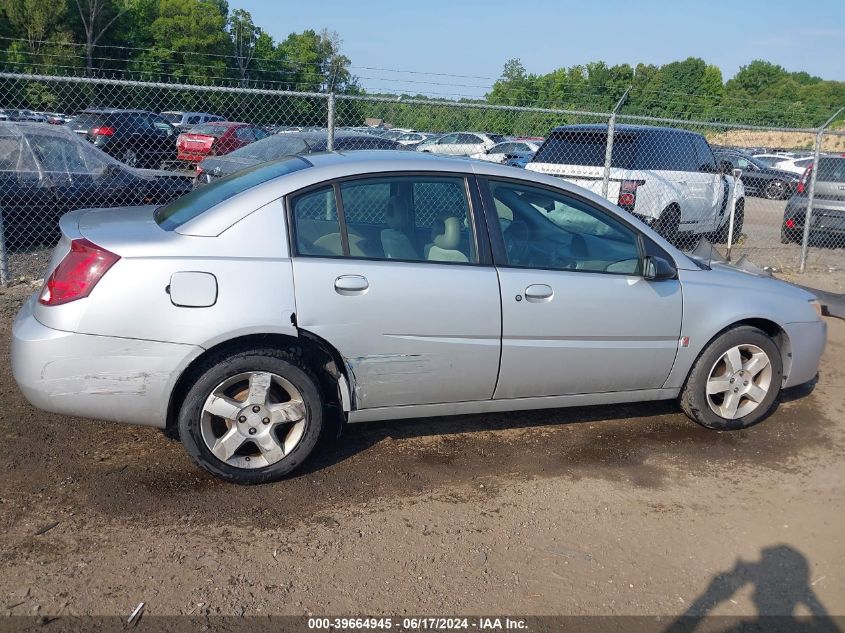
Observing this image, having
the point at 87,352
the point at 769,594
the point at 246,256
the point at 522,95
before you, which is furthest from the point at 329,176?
the point at 522,95

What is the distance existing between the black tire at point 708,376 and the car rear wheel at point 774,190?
18.9 metres

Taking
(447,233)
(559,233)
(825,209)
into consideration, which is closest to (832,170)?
(825,209)

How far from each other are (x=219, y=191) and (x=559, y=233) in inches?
76.6

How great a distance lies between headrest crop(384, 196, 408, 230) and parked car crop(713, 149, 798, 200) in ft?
62.2

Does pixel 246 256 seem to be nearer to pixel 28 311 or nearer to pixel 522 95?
pixel 28 311

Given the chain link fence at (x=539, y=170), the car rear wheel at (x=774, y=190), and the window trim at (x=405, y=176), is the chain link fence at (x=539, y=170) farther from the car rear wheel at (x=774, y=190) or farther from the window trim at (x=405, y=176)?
the car rear wheel at (x=774, y=190)

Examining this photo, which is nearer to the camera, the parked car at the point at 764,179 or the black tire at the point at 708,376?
the black tire at the point at 708,376

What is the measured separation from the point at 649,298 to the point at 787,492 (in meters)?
1.28

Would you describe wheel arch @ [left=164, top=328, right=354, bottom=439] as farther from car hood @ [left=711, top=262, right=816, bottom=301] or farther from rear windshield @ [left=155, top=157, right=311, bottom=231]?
car hood @ [left=711, top=262, right=816, bottom=301]

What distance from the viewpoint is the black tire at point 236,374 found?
12.6ft

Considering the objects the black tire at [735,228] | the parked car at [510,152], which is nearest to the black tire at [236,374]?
the black tire at [735,228]

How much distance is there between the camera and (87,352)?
12.2 ft

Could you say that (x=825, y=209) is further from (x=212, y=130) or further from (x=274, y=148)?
(x=212, y=130)

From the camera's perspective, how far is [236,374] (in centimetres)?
387
